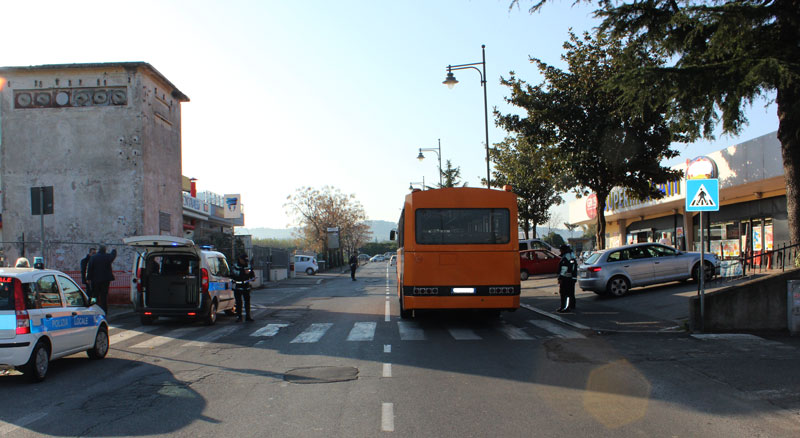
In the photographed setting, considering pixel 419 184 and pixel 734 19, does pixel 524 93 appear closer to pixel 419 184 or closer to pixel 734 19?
pixel 734 19

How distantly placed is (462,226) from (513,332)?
2499 mm

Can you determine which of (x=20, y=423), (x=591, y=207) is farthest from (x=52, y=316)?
(x=591, y=207)

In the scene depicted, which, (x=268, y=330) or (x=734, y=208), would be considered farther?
(x=734, y=208)

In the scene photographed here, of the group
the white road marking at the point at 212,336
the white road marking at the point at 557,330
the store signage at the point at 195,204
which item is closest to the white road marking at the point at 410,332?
the white road marking at the point at 557,330

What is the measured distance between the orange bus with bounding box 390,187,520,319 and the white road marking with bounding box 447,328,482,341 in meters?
0.54

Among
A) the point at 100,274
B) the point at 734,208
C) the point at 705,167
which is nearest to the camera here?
the point at 100,274

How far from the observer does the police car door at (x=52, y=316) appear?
835cm

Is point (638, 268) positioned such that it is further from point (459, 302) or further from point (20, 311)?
point (20, 311)

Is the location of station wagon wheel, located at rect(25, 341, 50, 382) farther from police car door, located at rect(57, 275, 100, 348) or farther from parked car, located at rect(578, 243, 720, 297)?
parked car, located at rect(578, 243, 720, 297)

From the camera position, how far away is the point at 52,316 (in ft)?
28.4

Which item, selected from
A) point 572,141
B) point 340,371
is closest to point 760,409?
point 340,371

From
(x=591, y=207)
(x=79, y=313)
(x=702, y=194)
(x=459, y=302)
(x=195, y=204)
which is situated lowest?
(x=459, y=302)

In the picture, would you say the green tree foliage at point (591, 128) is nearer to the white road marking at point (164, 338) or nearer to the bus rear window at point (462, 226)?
the bus rear window at point (462, 226)

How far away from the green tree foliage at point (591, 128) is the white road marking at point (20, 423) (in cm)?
1849
